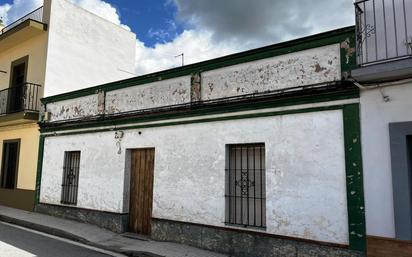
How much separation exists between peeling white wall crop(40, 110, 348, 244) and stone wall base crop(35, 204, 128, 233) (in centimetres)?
19

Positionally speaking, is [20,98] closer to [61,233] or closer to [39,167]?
[39,167]

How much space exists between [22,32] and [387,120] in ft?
42.6

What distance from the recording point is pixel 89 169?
10.5 meters

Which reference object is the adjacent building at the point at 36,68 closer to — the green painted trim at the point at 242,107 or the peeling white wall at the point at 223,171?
the green painted trim at the point at 242,107

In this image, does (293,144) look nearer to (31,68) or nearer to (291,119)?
(291,119)

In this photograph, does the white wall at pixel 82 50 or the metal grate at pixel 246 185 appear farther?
the white wall at pixel 82 50

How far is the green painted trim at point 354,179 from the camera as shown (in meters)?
5.70

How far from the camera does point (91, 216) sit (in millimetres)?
10148

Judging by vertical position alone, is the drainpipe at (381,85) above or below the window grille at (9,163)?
above

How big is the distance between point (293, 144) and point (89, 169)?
640 centimetres

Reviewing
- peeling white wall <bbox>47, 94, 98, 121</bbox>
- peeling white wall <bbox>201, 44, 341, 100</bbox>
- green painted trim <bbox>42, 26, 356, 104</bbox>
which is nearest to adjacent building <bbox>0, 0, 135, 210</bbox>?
peeling white wall <bbox>47, 94, 98, 121</bbox>

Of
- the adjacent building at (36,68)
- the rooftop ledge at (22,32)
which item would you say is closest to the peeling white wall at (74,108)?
the adjacent building at (36,68)

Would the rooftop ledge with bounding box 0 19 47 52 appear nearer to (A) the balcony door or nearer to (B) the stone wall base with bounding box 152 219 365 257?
(A) the balcony door

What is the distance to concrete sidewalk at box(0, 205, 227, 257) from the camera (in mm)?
7438
